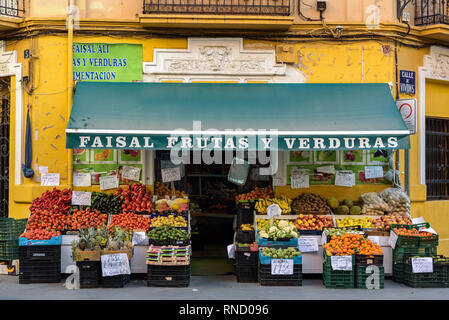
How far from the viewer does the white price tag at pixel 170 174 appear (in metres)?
11.8

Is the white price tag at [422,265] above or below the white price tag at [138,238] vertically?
below

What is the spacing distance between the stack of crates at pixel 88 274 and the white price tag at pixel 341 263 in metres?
4.08

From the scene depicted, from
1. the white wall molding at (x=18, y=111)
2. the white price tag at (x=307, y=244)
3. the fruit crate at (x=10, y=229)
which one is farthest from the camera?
the white wall molding at (x=18, y=111)

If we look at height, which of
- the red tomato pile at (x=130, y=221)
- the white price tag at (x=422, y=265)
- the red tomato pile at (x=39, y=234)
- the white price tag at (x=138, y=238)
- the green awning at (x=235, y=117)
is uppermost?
the green awning at (x=235, y=117)

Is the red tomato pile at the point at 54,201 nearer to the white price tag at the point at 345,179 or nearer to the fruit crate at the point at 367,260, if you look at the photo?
the white price tag at the point at 345,179

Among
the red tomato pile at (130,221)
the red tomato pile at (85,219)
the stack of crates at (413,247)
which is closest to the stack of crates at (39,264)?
the red tomato pile at (85,219)

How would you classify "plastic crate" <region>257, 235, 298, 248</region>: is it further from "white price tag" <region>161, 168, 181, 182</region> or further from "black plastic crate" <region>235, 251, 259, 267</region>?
"white price tag" <region>161, 168, 181, 182</region>

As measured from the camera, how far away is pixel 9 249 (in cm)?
1064

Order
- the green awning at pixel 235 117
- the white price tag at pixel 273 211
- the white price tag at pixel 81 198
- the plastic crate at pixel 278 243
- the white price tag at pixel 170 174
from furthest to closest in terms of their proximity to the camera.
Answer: the white price tag at pixel 170 174 < the white price tag at pixel 81 198 < the white price tag at pixel 273 211 < the plastic crate at pixel 278 243 < the green awning at pixel 235 117

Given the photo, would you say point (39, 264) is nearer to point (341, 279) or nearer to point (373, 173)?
point (341, 279)

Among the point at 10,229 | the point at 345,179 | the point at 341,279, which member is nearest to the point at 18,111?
the point at 10,229

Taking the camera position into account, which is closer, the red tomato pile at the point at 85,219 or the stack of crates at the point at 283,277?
the stack of crates at the point at 283,277

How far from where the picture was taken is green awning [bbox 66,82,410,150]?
9.77m

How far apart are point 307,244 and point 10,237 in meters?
5.67
